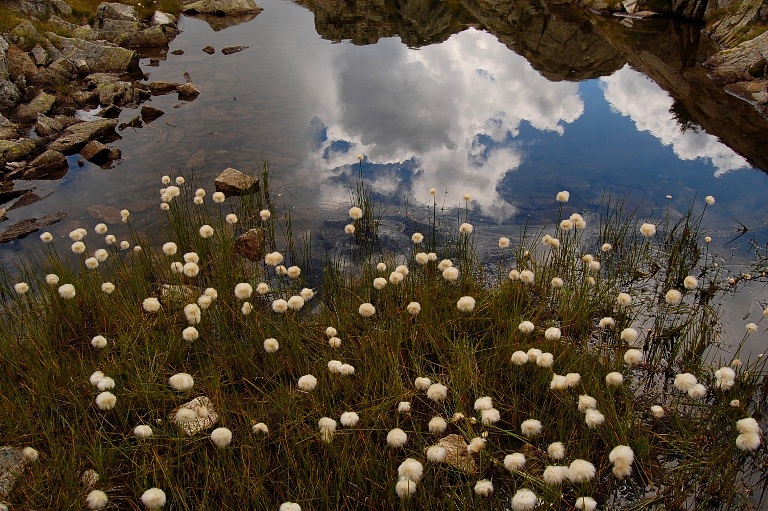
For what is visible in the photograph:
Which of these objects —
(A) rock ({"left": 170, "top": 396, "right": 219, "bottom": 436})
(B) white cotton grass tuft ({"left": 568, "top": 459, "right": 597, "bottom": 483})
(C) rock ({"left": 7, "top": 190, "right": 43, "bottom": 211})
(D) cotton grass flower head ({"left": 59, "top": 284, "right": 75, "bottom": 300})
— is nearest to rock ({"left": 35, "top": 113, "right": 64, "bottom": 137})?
(C) rock ({"left": 7, "top": 190, "right": 43, "bottom": 211})

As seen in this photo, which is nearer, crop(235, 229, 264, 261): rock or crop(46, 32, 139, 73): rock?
crop(235, 229, 264, 261): rock

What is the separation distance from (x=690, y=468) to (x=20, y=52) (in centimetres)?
1852

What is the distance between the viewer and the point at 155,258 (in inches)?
297

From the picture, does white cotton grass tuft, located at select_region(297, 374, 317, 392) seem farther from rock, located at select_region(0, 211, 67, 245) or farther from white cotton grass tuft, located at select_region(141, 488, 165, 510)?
rock, located at select_region(0, 211, 67, 245)

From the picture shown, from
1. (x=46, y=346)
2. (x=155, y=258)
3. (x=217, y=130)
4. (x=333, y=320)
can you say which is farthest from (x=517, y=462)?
(x=217, y=130)

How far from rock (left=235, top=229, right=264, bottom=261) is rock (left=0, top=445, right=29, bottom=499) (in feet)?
13.6

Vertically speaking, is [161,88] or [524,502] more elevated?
[524,502]

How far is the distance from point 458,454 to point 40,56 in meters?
17.4

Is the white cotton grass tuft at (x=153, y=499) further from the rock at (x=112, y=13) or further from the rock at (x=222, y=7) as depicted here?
the rock at (x=222, y=7)

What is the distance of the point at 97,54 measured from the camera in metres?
18.0

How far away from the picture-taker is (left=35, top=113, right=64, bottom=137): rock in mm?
12836

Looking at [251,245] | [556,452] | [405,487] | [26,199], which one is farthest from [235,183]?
[556,452]

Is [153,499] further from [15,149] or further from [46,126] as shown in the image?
[46,126]

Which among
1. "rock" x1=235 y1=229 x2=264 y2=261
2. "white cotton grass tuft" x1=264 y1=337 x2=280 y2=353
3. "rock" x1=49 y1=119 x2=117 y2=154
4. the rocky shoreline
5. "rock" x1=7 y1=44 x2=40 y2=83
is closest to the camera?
"white cotton grass tuft" x1=264 y1=337 x2=280 y2=353
